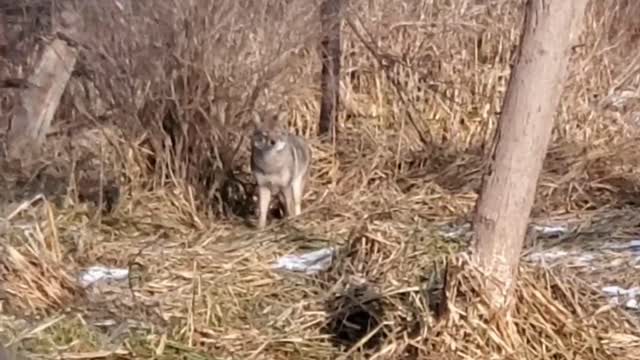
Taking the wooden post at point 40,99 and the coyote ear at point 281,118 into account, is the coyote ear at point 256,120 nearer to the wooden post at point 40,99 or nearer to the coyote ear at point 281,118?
the coyote ear at point 281,118

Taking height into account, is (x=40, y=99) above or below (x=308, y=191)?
above

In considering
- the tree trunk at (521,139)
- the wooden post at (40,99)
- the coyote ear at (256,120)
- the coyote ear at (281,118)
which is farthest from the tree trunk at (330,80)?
the tree trunk at (521,139)

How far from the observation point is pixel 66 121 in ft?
31.4

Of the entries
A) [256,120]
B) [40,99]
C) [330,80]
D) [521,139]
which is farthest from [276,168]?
[521,139]

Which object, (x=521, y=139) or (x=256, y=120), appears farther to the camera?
(x=256, y=120)

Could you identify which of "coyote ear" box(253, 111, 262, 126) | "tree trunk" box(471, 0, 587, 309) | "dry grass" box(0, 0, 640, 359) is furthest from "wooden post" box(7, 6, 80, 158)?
"tree trunk" box(471, 0, 587, 309)

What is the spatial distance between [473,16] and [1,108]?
12.2 ft

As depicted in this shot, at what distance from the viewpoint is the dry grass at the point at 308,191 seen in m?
5.73

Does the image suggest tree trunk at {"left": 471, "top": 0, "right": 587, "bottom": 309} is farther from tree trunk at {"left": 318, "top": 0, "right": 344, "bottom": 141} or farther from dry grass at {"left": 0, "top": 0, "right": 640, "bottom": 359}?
tree trunk at {"left": 318, "top": 0, "right": 344, "bottom": 141}

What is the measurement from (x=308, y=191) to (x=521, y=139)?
3.98 m

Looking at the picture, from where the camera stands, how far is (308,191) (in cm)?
920

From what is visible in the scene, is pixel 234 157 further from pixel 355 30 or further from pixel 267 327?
pixel 267 327

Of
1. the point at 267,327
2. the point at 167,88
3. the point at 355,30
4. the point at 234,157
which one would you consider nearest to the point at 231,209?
the point at 234,157

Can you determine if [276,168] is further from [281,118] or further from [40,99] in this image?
[40,99]
